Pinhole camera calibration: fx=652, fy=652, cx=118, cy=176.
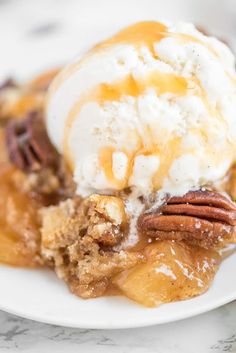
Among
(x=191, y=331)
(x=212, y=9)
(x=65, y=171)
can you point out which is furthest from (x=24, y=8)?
(x=191, y=331)

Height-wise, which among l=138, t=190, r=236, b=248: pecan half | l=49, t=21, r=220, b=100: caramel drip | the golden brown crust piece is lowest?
the golden brown crust piece

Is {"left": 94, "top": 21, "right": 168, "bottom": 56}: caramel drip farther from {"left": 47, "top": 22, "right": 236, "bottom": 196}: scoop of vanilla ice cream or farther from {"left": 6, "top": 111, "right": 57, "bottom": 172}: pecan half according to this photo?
{"left": 6, "top": 111, "right": 57, "bottom": 172}: pecan half

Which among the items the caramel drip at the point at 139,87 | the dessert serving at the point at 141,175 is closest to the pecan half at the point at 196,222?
the dessert serving at the point at 141,175

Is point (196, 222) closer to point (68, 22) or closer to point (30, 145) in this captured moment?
point (30, 145)

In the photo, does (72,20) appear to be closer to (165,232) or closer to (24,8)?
(24,8)

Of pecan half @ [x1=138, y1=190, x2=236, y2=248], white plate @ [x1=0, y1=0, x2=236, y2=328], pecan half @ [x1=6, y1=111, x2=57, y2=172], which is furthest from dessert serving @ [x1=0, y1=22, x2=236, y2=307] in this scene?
white plate @ [x1=0, y1=0, x2=236, y2=328]

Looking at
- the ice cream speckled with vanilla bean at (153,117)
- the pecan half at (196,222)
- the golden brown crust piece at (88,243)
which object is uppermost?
the ice cream speckled with vanilla bean at (153,117)

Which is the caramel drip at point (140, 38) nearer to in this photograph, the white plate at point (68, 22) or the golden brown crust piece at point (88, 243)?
the golden brown crust piece at point (88, 243)
